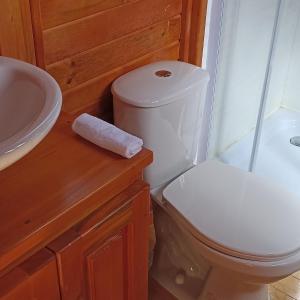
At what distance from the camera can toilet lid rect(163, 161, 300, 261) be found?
144cm

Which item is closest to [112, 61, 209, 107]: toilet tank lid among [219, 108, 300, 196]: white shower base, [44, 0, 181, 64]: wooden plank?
[44, 0, 181, 64]: wooden plank

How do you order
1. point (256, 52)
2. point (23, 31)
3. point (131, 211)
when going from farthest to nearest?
point (256, 52) → point (23, 31) → point (131, 211)

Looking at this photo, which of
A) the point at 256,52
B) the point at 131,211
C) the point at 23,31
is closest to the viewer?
the point at 131,211

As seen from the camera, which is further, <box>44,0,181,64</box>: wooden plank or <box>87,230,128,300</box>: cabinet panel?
<box>44,0,181,64</box>: wooden plank

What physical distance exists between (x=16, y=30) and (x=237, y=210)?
84 cm

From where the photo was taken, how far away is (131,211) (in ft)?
3.60

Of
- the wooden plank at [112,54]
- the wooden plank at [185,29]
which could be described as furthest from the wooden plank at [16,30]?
the wooden plank at [185,29]

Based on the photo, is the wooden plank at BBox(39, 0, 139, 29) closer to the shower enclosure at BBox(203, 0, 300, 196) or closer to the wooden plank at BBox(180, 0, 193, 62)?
the wooden plank at BBox(180, 0, 193, 62)

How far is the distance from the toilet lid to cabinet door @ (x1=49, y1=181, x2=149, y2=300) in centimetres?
30

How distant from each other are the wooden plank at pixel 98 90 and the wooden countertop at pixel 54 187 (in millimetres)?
375

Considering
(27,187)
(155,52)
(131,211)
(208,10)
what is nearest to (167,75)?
(155,52)

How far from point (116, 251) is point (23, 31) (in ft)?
1.99

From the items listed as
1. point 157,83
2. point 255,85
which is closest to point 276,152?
point 255,85

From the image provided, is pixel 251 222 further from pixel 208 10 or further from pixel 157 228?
pixel 208 10
